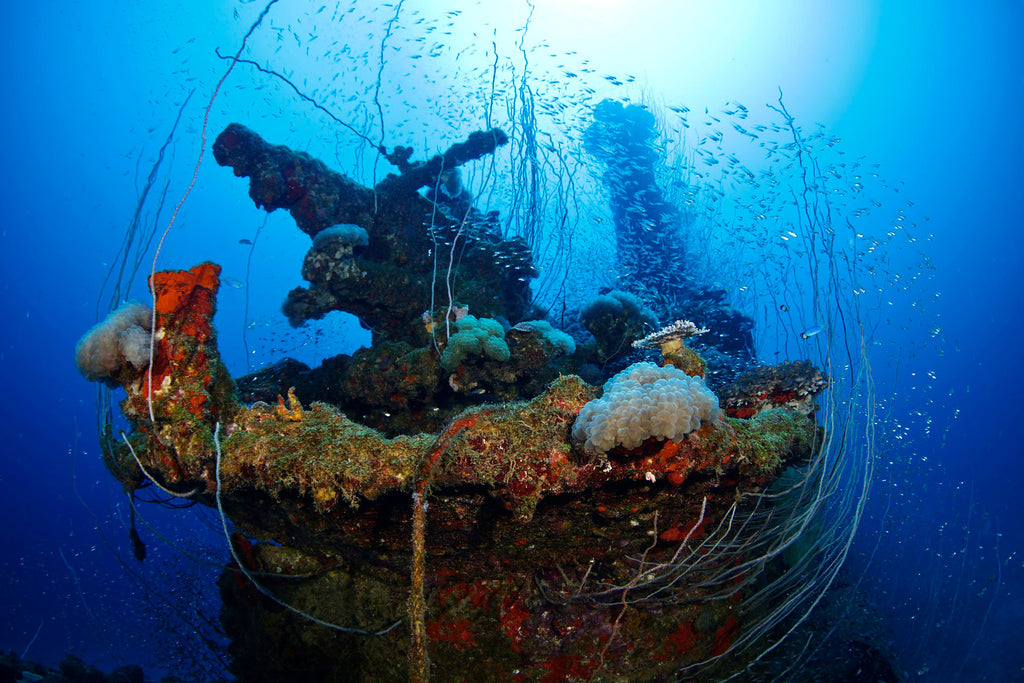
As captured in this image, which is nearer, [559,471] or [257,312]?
[559,471]

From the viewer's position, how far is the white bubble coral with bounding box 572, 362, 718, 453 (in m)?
2.98

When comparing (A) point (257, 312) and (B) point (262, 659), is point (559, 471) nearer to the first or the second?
(B) point (262, 659)

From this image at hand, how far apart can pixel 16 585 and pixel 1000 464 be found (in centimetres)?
11586

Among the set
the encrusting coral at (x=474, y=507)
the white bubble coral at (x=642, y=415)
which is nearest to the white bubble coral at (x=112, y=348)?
the encrusting coral at (x=474, y=507)

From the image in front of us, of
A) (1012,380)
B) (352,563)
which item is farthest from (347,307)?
(1012,380)

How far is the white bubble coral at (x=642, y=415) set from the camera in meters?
2.98

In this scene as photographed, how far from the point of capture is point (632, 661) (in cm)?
392

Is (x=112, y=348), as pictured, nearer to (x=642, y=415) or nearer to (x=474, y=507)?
(x=474, y=507)

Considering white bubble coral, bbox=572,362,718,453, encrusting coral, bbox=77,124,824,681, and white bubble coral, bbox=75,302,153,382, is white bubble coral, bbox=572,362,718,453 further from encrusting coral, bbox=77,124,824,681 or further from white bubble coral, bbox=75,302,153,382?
white bubble coral, bbox=75,302,153,382

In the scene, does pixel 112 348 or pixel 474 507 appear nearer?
pixel 474 507

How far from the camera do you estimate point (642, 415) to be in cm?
301

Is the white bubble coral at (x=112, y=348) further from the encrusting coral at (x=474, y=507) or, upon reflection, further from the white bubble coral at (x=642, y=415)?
the white bubble coral at (x=642, y=415)

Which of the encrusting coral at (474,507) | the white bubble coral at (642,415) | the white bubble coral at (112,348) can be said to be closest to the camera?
the white bubble coral at (642,415)

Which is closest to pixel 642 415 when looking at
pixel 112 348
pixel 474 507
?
pixel 474 507
